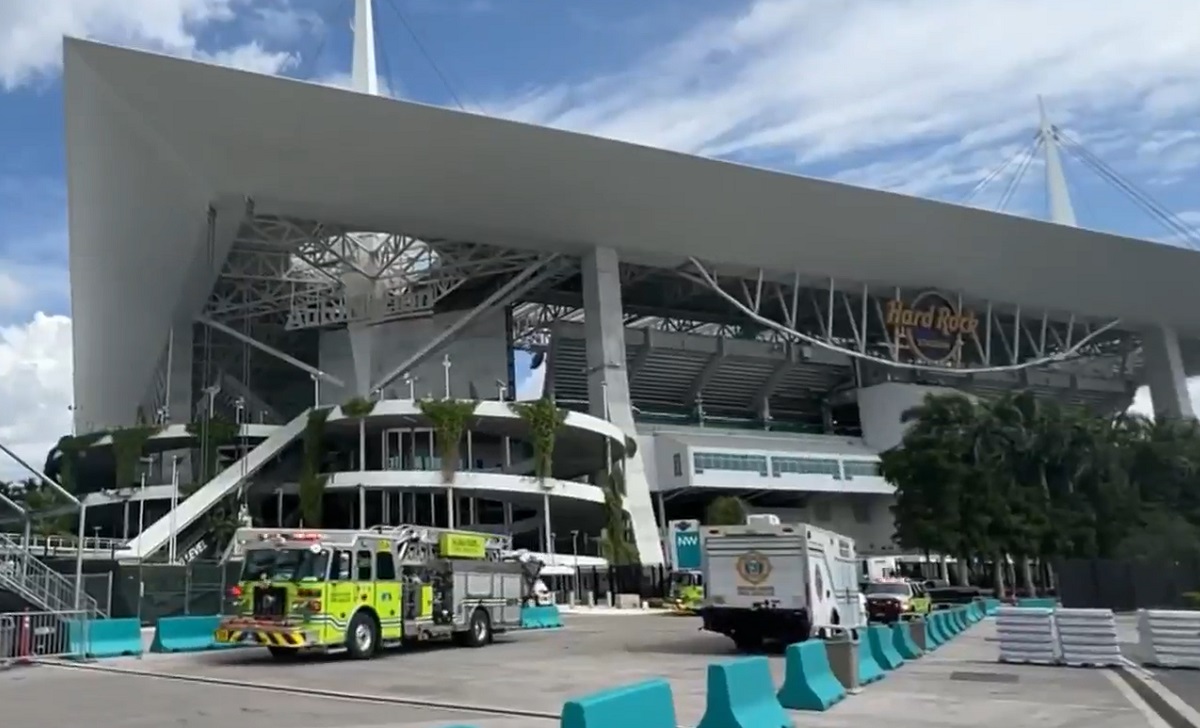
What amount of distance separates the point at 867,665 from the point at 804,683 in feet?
12.7

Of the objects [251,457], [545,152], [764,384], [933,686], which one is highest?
[545,152]

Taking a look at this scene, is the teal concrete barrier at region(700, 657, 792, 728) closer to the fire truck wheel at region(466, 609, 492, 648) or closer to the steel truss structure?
the fire truck wheel at region(466, 609, 492, 648)

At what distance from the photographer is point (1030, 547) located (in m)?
51.2

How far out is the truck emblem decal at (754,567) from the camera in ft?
68.6

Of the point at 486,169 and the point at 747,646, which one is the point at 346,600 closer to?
the point at 747,646

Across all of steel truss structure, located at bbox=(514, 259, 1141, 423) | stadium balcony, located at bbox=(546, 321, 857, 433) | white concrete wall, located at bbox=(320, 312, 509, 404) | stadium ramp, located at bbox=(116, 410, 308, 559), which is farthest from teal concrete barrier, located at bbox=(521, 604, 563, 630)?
stadium balcony, located at bbox=(546, 321, 857, 433)

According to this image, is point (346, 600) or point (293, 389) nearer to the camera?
point (346, 600)

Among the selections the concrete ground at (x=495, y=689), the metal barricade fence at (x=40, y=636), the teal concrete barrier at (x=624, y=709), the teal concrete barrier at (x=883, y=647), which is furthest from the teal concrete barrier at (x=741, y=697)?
the metal barricade fence at (x=40, y=636)

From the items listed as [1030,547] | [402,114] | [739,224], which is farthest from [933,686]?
[739,224]

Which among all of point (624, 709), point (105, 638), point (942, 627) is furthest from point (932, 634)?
point (624, 709)

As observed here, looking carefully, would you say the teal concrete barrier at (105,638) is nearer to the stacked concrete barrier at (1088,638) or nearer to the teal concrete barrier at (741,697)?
the teal concrete barrier at (741,697)

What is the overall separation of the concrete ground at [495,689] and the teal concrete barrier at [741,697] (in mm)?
1695

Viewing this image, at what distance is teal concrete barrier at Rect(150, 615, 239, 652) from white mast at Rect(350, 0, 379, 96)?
4208 centimetres

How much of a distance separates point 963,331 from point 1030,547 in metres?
25.4
